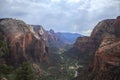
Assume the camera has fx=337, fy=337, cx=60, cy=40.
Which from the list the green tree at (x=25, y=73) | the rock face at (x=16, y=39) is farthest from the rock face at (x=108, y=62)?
the rock face at (x=16, y=39)

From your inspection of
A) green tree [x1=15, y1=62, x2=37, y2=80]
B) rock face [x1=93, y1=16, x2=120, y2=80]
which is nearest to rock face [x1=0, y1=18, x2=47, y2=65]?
rock face [x1=93, y1=16, x2=120, y2=80]

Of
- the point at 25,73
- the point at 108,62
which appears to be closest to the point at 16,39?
the point at 108,62

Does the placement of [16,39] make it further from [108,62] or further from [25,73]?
[25,73]

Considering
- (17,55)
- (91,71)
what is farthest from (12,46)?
(91,71)

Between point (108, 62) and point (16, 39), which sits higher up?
point (16, 39)

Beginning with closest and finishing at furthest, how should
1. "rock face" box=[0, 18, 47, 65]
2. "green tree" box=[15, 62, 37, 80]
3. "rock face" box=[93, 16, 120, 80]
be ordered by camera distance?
1. "green tree" box=[15, 62, 37, 80]
2. "rock face" box=[93, 16, 120, 80]
3. "rock face" box=[0, 18, 47, 65]

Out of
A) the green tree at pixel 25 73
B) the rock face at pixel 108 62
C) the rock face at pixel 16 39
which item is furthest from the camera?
the rock face at pixel 16 39

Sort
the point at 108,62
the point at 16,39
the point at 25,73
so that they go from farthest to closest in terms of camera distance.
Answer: the point at 16,39 < the point at 108,62 < the point at 25,73

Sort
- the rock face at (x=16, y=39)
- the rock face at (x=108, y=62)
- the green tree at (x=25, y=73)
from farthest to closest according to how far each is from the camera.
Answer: the rock face at (x=16, y=39) < the rock face at (x=108, y=62) < the green tree at (x=25, y=73)

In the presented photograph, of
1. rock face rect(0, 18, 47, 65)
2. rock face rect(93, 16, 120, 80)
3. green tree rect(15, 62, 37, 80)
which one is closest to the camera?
green tree rect(15, 62, 37, 80)

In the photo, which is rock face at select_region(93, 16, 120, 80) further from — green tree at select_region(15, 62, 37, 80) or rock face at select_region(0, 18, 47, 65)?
rock face at select_region(0, 18, 47, 65)

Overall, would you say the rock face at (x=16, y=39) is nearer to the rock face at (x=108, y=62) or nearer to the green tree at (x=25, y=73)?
the rock face at (x=108, y=62)
